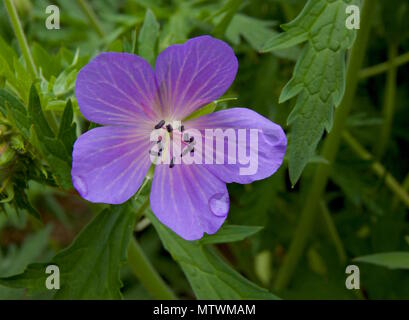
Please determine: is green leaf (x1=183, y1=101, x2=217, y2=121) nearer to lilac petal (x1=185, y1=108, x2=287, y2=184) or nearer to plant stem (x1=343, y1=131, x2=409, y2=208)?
lilac petal (x1=185, y1=108, x2=287, y2=184)

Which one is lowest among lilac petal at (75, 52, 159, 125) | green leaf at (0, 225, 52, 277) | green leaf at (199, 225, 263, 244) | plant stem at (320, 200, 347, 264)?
green leaf at (0, 225, 52, 277)

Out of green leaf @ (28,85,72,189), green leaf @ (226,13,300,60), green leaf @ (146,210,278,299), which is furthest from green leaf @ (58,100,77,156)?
green leaf @ (226,13,300,60)

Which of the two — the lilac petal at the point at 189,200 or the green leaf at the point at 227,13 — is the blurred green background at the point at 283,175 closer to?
the green leaf at the point at 227,13

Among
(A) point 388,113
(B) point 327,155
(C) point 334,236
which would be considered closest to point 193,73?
(B) point 327,155

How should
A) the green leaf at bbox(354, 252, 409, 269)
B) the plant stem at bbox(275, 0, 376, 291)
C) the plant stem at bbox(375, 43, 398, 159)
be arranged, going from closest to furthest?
the green leaf at bbox(354, 252, 409, 269)
the plant stem at bbox(275, 0, 376, 291)
the plant stem at bbox(375, 43, 398, 159)

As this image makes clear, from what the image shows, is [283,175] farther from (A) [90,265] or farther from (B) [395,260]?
(A) [90,265]
